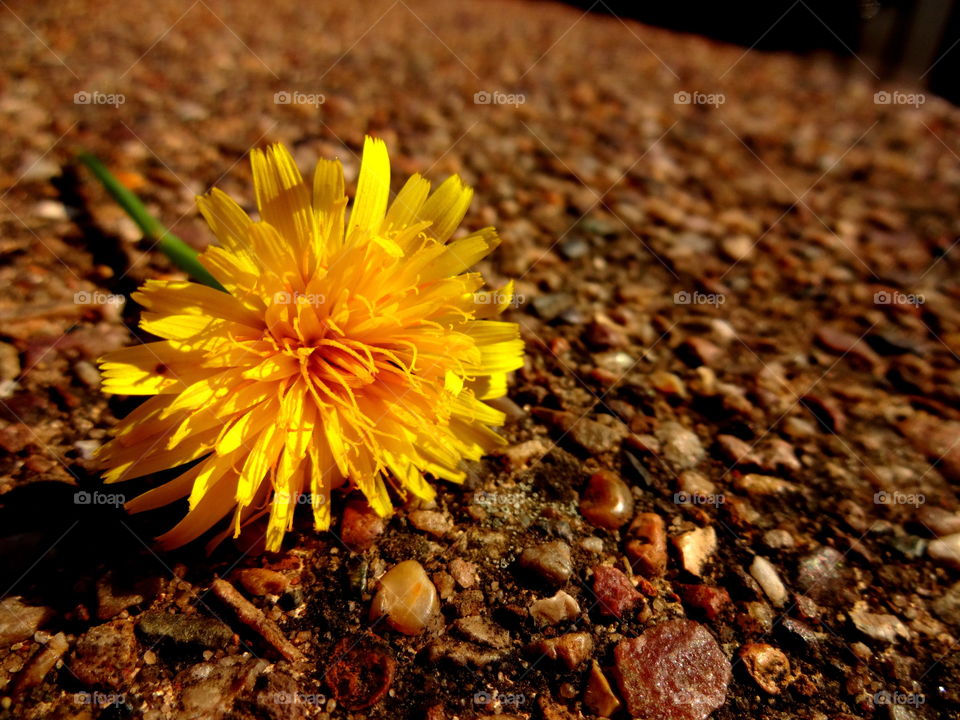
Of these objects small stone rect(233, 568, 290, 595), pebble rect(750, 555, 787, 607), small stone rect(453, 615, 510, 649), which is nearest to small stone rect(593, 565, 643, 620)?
small stone rect(453, 615, 510, 649)

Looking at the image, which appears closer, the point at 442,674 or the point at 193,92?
the point at 442,674

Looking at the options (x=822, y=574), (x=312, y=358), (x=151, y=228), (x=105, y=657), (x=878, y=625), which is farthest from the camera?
(x=151, y=228)

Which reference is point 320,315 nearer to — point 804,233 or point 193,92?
point 193,92

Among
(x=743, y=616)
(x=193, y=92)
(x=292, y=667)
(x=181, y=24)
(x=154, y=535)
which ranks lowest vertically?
(x=292, y=667)

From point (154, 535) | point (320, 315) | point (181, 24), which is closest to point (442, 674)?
point (154, 535)

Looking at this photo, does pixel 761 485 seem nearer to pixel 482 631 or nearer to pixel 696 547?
pixel 696 547

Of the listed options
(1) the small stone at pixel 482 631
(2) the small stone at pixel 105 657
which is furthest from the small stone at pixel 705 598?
(2) the small stone at pixel 105 657

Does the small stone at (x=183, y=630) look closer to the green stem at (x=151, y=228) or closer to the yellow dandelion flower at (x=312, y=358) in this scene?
the yellow dandelion flower at (x=312, y=358)

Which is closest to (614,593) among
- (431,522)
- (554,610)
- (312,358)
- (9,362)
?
(554,610)
